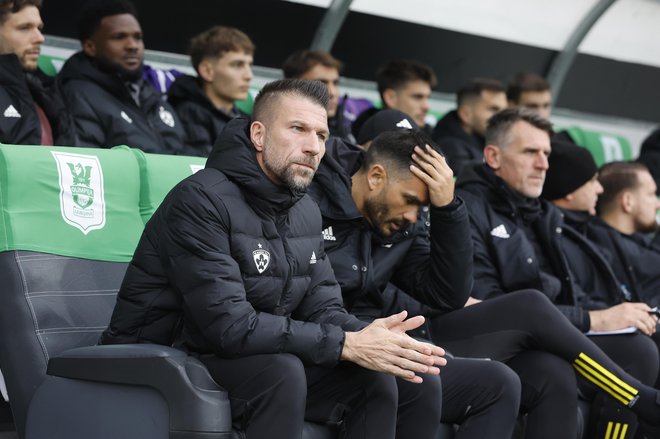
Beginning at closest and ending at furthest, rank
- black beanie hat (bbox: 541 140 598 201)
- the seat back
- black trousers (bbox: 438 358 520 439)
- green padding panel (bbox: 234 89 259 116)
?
1. the seat back
2. black trousers (bbox: 438 358 520 439)
3. black beanie hat (bbox: 541 140 598 201)
4. green padding panel (bbox: 234 89 259 116)

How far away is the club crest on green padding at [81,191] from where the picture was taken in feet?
13.6

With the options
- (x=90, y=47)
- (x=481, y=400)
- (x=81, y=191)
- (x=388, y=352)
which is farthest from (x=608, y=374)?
(x=90, y=47)

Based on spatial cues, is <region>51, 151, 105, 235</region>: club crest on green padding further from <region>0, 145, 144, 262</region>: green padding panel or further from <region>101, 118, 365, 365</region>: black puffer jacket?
<region>101, 118, 365, 365</region>: black puffer jacket

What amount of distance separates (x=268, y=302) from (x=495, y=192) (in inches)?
84.2

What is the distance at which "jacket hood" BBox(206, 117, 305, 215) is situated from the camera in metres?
3.69

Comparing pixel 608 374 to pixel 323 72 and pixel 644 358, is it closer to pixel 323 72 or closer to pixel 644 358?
pixel 644 358

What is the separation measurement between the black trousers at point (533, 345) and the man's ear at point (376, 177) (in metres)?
0.64

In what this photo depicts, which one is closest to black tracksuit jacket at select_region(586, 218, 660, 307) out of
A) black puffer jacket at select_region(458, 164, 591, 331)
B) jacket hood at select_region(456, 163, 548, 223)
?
black puffer jacket at select_region(458, 164, 591, 331)

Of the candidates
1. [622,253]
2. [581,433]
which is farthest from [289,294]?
[622,253]

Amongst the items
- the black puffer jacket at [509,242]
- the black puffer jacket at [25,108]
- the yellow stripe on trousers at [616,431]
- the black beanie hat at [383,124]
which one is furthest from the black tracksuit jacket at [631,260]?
the black puffer jacket at [25,108]

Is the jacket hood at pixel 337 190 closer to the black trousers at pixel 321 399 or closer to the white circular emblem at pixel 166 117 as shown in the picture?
the black trousers at pixel 321 399

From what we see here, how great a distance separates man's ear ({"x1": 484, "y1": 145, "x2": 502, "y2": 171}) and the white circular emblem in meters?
1.67

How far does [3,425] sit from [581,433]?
2.35 metres

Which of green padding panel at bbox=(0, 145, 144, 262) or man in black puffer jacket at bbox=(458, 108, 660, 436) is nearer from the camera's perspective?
green padding panel at bbox=(0, 145, 144, 262)
